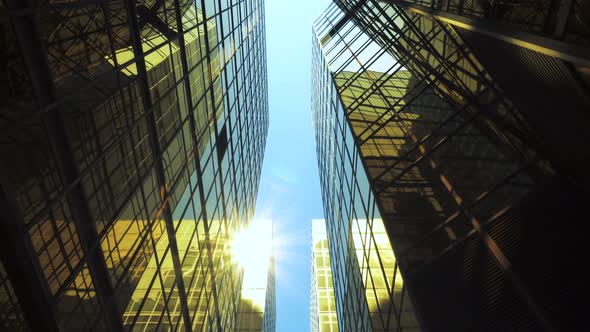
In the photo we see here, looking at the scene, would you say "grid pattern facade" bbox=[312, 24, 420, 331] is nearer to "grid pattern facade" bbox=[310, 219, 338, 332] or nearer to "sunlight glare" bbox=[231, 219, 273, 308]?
"sunlight glare" bbox=[231, 219, 273, 308]

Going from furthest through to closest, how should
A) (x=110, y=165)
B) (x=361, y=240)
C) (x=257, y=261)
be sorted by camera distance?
(x=257, y=261)
(x=361, y=240)
(x=110, y=165)

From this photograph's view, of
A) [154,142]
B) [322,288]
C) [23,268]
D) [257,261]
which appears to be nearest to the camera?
[23,268]

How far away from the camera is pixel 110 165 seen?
8.51m

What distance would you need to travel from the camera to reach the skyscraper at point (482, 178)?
702 cm

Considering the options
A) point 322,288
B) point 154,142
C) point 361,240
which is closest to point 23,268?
point 154,142

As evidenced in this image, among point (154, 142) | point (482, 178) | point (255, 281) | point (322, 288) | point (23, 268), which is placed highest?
point (322, 288)

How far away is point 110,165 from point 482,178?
9890 millimetres

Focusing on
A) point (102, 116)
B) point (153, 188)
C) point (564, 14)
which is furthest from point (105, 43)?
point (564, 14)

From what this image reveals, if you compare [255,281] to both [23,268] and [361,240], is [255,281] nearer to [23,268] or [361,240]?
[361,240]

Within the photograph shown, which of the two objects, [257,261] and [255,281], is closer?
[255,281]

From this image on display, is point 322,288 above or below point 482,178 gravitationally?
above

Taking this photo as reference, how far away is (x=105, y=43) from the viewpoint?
11.3 m

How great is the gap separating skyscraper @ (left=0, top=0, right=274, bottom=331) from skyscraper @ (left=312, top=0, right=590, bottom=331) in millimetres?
6748

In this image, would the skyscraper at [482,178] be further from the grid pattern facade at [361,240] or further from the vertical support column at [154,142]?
the vertical support column at [154,142]
